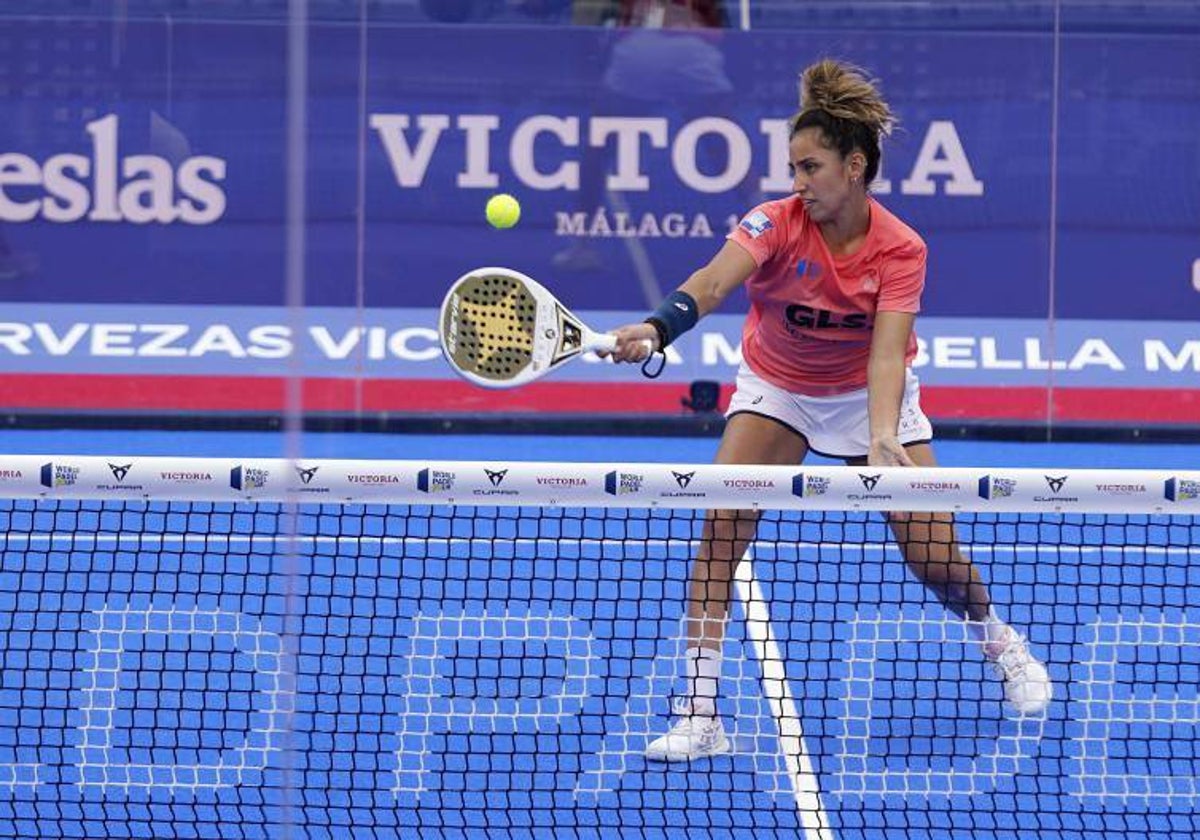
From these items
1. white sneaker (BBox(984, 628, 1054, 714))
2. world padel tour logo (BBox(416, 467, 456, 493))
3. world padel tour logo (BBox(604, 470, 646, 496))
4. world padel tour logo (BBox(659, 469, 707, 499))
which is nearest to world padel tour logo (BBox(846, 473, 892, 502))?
world padel tour logo (BBox(659, 469, 707, 499))

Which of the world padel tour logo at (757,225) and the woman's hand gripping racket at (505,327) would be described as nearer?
the woman's hand gripping racket at (505,327)

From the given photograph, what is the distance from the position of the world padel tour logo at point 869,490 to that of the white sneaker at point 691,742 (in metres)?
0.89

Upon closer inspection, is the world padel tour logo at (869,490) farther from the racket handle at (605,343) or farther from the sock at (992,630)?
the sock at (992,630)

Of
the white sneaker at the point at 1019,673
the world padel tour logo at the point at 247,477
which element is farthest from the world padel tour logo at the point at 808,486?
the white sneaker at the point at 1019,673

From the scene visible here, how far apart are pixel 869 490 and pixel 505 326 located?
988mm

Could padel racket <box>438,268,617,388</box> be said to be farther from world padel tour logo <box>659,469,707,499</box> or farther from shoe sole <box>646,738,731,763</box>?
shoe sole <box>646,738,731,763</box>

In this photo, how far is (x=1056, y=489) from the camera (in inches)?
181

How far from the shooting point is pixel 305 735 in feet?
17.7

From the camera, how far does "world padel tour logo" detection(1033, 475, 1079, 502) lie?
459cm

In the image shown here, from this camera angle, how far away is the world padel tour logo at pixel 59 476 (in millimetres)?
4570

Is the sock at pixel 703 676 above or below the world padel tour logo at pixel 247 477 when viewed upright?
below

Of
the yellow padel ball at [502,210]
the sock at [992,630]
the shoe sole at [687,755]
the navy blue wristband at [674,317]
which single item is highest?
the yellow padel ball at [502,210]

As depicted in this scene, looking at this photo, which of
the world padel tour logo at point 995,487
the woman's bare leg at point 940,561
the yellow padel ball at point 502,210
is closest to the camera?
the world padel tour logo at point 995,487

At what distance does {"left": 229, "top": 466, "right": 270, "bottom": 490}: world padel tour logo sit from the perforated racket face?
0.63m
